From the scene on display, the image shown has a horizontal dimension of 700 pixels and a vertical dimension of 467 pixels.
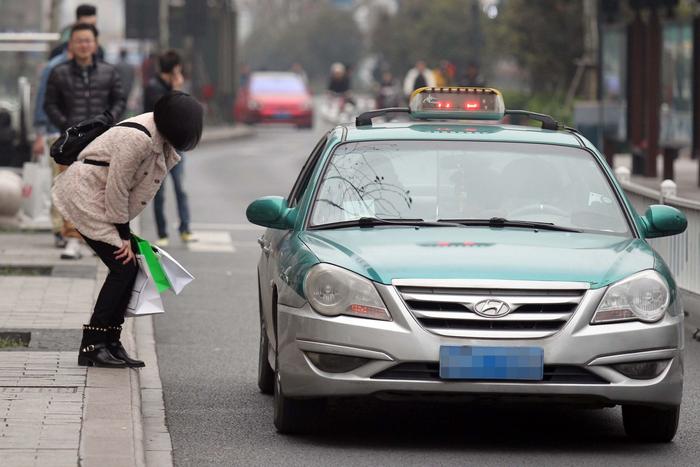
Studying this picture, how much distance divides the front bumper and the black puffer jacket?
24.0 ft

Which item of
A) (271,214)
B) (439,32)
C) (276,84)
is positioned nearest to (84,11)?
(271,214)

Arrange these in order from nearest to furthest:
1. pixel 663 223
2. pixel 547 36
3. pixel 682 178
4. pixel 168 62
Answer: pixel 663 223, pixel 168 62, pixel 682 178, pixel 547 36

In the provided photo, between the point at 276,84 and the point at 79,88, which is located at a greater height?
the point at 79,88

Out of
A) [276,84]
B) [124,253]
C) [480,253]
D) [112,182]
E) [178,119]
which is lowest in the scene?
[276,84]

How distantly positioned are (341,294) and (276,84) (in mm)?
44169

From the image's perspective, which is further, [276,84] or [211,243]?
[276,84]

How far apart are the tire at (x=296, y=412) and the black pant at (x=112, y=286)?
146 cm

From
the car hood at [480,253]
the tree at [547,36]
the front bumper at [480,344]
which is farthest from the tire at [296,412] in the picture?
the tree at [547,36]

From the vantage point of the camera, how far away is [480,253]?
7.88m

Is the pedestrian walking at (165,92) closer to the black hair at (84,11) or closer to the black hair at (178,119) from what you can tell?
the black hair at (84,11)

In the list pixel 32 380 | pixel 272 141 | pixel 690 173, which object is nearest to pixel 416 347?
pixel 32 380

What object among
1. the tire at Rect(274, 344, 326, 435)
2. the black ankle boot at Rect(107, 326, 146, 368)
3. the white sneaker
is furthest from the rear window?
the tire at Rect(274, 344, 326, 435)

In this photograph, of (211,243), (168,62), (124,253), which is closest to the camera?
(124,253)

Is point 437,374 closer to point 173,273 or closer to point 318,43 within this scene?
point 173,273
